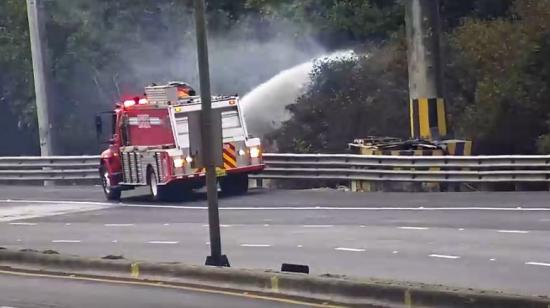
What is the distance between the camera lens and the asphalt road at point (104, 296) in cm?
1545

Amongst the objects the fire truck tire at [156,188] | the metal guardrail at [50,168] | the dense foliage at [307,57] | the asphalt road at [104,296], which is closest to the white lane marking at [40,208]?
the fire truck tire at [156,188]

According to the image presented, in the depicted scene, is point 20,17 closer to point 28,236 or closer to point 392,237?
point 28,236

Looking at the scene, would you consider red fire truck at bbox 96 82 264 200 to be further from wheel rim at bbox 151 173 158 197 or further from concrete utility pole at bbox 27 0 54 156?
concrete utility pole at bbox 27 0 54 156

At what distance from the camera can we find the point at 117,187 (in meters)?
34.6

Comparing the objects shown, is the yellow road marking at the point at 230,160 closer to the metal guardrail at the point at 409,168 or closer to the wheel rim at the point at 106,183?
the metal guardrail at the point at 409,168

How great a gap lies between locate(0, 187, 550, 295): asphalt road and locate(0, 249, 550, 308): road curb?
2013 mm

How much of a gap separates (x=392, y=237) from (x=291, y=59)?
994 inches

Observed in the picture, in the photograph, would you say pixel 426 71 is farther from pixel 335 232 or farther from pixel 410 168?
pixel 335 232

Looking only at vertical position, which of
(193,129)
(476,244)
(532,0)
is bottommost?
(476,244)

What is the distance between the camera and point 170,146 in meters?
32.8

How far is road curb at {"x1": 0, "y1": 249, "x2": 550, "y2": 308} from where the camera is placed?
12711 mm

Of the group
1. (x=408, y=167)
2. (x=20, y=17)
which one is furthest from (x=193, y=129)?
(x=20, y=17)

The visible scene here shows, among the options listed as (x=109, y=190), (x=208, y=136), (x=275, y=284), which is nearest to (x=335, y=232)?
(x=208, y=136)

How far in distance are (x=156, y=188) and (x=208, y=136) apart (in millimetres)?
15635
